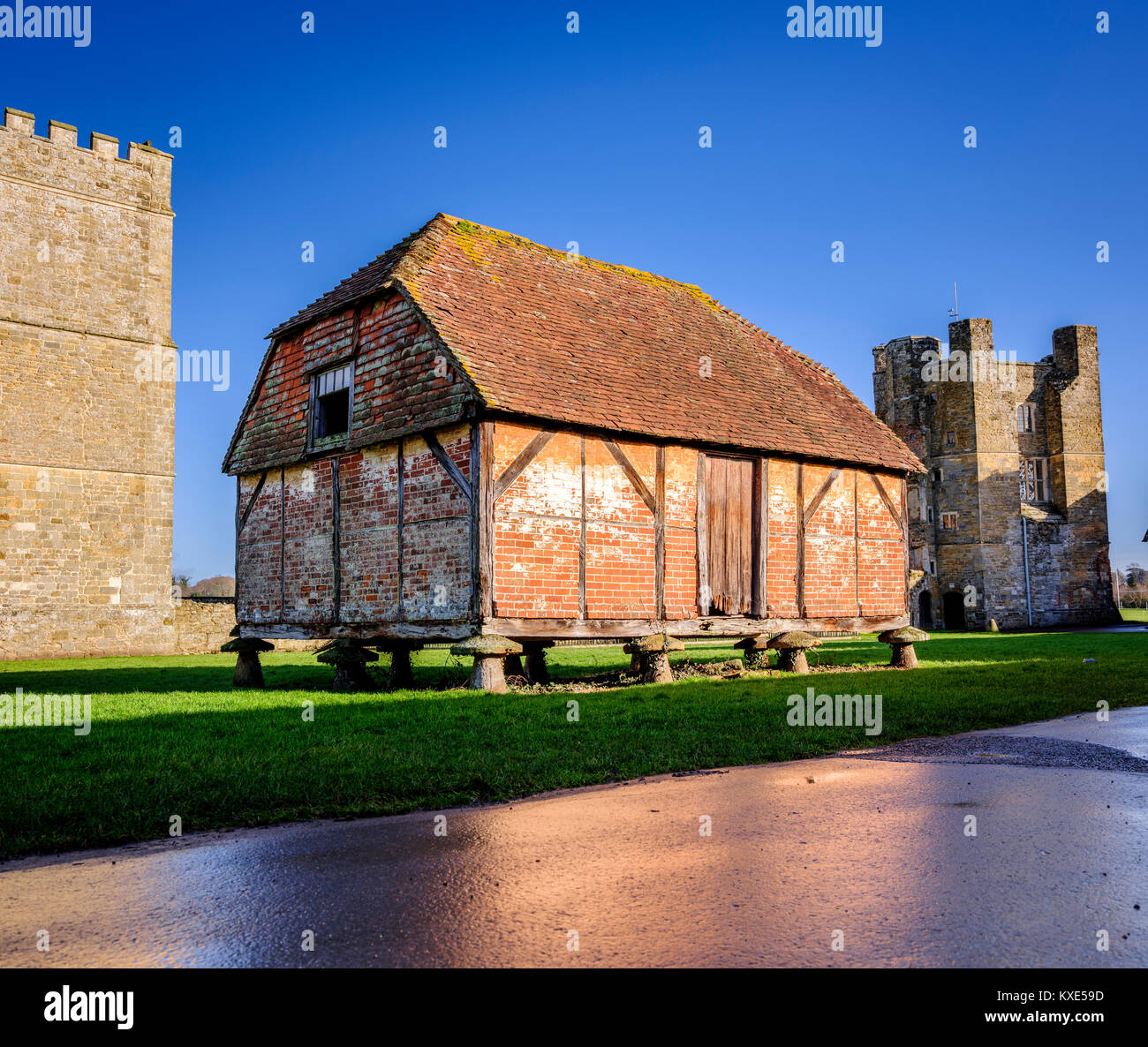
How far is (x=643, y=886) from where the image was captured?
173 inches

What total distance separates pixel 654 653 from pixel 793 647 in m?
3.04

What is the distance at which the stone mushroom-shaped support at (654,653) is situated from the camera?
1412 cm

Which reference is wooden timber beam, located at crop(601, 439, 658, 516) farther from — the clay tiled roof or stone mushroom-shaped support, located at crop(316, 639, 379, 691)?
stone mushroom-shaped support, located at crop(316, 639, 379, 691)

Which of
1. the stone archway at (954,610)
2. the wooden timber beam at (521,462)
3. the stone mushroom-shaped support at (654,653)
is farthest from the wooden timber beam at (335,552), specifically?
the stone archway at (954,610)

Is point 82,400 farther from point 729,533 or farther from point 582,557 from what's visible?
point 729,533

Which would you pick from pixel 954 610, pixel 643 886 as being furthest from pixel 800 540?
pixel 954 610

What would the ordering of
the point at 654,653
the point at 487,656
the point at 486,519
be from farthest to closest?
the point at 654,653 < the point at 486,519 < the point at 487,656

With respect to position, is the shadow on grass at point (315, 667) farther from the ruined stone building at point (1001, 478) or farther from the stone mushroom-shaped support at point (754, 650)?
the ruined stone building at point (1001, 478)

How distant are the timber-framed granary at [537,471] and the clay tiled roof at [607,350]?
6cm

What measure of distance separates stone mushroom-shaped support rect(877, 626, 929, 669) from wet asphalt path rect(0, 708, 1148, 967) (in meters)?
11.3

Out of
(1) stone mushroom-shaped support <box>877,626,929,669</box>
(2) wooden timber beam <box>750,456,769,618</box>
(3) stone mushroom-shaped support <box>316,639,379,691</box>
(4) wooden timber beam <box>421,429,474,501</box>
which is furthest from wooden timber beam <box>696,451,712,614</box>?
(3) stone mushroom-shaped support <box>316,639,379,691</box>
